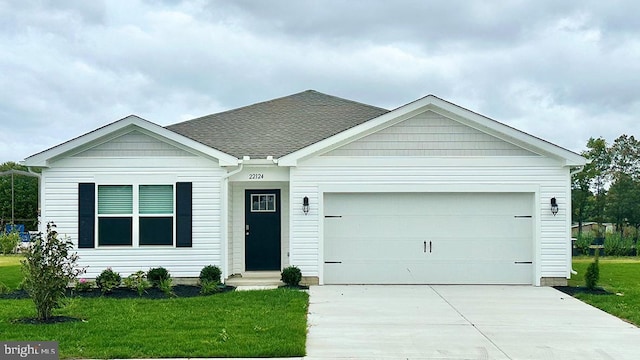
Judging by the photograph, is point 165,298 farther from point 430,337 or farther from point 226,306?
point 430,337

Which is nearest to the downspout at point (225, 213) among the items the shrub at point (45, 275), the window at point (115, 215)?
the window at point (115, 215)

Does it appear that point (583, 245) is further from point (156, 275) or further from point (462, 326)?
point (156, 275)

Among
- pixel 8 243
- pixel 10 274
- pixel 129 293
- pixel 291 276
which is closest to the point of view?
pixel 129 293

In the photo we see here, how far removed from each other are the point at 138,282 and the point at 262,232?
3618 millimetres

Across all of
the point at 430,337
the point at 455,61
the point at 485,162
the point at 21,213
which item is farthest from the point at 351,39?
the point at 21,213

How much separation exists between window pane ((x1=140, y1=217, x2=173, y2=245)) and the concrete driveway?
349 cm

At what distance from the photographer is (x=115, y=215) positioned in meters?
14.5

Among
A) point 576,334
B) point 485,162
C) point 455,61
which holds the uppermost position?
point 455,61

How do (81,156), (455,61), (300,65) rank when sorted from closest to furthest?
(81,156) < (455,61) < (300,65)

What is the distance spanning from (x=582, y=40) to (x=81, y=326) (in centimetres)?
1631

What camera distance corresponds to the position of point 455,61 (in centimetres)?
1956

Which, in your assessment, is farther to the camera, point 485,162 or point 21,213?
point 21,213

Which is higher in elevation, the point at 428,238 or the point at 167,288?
the point at 428,238

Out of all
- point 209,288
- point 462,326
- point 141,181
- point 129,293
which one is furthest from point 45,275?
point 462,326
